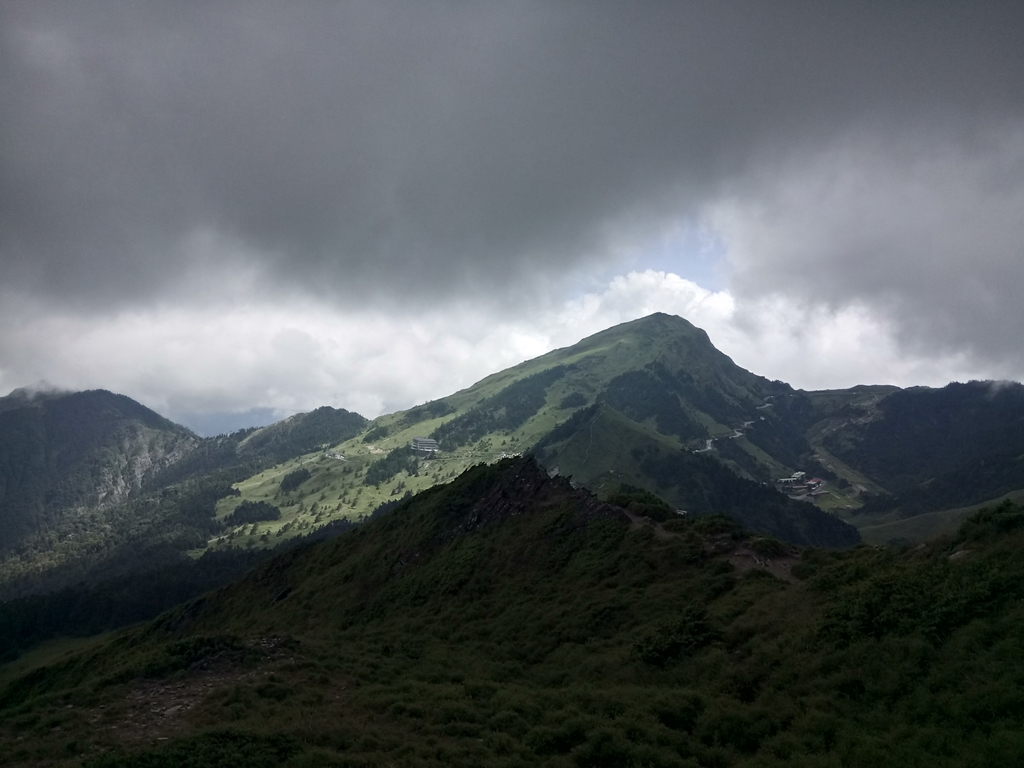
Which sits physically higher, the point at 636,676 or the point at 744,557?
the point at 744,557

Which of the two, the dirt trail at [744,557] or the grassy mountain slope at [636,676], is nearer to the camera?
the grassy mountain slope at [636,676]

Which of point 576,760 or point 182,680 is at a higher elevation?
point 182,680

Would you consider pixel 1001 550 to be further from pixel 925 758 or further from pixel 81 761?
pixel 81 761

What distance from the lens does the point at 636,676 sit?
28.7 metres

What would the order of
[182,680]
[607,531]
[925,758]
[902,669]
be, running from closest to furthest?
1. [925,758]
2. [902,669]
3. [182,680]
4. [607,531]

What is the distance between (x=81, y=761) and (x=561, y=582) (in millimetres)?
32738

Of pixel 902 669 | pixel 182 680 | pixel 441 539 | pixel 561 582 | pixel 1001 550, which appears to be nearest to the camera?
pixel 902 669

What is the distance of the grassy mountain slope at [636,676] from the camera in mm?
19031

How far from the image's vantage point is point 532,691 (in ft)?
91.5

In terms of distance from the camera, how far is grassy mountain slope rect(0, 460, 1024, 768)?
1903 cm

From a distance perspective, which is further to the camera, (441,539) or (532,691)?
(441,539)

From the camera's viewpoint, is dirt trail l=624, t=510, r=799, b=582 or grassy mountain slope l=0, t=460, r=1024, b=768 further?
dirt trail l=624, t=510, r=799, b=582

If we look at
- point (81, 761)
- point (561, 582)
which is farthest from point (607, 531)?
point (81, 761)

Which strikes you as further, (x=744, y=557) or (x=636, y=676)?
(x=744, y=557)
